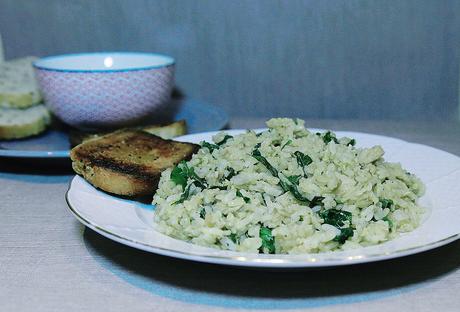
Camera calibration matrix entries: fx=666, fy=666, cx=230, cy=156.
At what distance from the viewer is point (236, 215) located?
101cm

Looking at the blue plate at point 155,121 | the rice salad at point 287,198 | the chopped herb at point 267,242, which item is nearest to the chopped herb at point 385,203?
the rice salad at point 287,198

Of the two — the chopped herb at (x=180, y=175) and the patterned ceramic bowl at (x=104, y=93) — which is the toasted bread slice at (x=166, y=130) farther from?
the chopped herb at (x=180, y=175)

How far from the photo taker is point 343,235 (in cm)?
98

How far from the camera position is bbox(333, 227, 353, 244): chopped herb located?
3.22ft

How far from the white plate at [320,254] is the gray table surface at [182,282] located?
0.23 ft

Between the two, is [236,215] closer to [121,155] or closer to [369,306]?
[369,306]

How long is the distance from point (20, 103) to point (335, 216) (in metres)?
1.23

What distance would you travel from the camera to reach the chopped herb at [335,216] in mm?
1018

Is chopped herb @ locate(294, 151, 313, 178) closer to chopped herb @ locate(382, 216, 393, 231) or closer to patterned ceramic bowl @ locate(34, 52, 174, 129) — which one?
chopped herb @ locate(382, 216, 393, 231)

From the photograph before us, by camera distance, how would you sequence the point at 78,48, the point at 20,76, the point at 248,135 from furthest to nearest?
the point at 78,48 → the point at 20,76 → the point at 248,135

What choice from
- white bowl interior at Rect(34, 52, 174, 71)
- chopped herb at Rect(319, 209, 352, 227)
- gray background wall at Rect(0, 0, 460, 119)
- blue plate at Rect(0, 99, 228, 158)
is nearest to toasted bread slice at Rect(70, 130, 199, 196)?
blue plate at Rect(0, 99, 228, 158)

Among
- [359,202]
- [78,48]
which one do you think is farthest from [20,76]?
[359,202]

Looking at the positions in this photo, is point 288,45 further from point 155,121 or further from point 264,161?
point 264,161

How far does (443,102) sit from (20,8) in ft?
4.70
